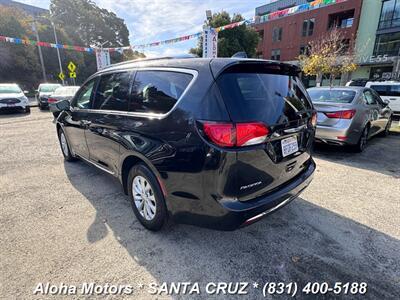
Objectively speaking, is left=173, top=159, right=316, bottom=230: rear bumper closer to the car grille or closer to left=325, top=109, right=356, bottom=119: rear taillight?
left=325, top=109, right=356, bottom=119: rear taillight

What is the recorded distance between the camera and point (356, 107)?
5078 mm

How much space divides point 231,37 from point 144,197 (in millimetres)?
27563

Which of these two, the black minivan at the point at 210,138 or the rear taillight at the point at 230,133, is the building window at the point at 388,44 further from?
the rear taillight at the point at 230,133

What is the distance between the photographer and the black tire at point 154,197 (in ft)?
7.98

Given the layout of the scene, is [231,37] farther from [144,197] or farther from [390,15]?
[144,197]

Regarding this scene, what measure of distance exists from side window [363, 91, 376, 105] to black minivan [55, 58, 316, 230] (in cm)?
379

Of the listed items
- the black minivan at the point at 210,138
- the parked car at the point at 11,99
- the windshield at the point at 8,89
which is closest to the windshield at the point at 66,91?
the parked car at the point at 11,99

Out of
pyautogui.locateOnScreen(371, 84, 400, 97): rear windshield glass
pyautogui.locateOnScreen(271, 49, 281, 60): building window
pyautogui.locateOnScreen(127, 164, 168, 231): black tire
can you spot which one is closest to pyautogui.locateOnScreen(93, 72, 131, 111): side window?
pyautogui.locateOnScreen(127, 164, 168, 231): black tire

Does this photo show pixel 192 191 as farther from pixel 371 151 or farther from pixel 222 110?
pixel 371 151

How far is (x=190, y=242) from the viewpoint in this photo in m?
2.55

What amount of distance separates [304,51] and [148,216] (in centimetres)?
3212

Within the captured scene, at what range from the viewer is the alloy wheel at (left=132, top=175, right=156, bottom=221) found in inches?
102

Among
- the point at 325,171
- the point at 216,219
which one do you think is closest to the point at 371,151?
the point at 325,171

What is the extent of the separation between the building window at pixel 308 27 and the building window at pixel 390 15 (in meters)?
6.76
